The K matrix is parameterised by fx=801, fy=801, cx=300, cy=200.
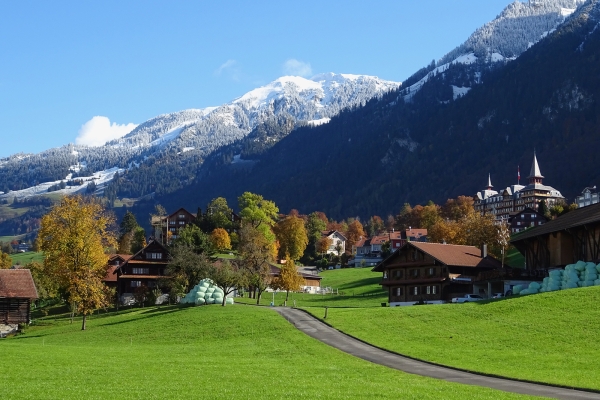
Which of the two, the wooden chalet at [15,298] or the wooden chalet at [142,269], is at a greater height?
the wooden chalet at [142,269]

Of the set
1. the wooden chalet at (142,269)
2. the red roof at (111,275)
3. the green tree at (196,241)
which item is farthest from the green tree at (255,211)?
the red roof at (111,275)

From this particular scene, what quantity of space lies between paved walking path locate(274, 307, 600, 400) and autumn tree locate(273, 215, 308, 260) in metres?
95.0

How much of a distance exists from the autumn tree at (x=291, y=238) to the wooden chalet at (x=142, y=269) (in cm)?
4214

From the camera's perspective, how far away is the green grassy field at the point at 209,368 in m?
33.0

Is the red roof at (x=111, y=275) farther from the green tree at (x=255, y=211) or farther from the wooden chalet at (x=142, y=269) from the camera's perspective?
the green tree at (x=255, y=211)

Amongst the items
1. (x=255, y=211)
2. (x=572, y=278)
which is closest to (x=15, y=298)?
(x=572, y=278)

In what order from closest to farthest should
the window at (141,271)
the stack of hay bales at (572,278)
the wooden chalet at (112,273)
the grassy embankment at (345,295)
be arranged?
the stack of hay bales at (572,278), the grassy embankment at (345,295), the window at (141,271), the wooden chalet at (112,273)

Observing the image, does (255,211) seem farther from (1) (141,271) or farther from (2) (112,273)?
(1) (141,271)

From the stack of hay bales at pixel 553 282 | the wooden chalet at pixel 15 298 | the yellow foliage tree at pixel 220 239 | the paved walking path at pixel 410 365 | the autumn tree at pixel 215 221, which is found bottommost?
the paved walking path at pixel 410 365

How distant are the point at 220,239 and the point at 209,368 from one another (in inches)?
4597

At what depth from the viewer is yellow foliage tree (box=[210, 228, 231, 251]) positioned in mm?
158250

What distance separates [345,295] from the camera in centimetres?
11725

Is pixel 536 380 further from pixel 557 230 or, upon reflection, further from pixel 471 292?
pixel 471 292

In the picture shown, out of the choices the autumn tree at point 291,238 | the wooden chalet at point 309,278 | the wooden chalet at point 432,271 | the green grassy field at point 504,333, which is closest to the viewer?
the green grassy field at point 504,333
